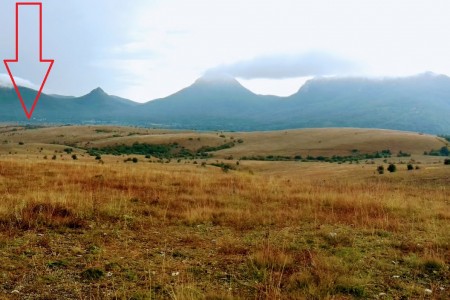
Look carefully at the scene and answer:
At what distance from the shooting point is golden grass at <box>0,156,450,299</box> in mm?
5949

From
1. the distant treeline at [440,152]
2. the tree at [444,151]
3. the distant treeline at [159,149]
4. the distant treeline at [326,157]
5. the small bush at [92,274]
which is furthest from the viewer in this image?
the distant treeline at [159,149]

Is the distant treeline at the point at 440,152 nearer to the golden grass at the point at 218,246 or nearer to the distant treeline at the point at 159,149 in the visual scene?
the distant treeline at the point at 159,149

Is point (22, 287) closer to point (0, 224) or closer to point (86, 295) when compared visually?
point (86, 295)

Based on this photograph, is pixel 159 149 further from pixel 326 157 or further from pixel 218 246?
pixel 218 246

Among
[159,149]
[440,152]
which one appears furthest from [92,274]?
[159,149]

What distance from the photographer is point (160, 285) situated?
19.6ft

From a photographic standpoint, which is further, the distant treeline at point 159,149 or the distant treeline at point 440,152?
the distant treeline at point 159,149

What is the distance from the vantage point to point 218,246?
812 centimetres

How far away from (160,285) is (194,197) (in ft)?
24.7

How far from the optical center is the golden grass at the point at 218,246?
595cm

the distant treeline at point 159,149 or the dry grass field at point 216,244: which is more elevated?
the dry grass field at point 216,244

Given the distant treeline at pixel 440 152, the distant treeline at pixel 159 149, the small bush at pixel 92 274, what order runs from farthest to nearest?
the distant treeline at pixel 159 149, the distant treeline at pixel 440 152, the small bush at pixel 92 274

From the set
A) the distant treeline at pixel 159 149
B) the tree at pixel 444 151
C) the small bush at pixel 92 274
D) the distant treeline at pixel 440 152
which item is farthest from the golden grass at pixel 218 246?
the distant treeline at pixel 159 149

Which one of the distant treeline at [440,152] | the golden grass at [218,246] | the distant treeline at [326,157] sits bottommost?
the distant treeline at [326,157]
